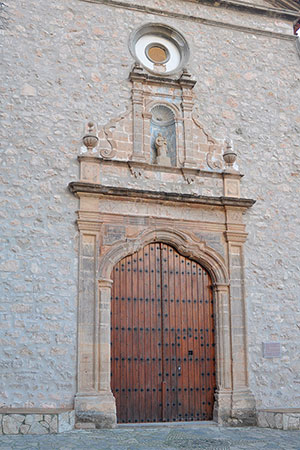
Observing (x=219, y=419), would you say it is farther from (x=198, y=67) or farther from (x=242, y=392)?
(x=198, y=67)

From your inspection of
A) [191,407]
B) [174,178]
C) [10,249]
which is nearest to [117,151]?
[174,178]

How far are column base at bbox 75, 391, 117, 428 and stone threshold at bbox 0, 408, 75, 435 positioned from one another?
306 millimetres

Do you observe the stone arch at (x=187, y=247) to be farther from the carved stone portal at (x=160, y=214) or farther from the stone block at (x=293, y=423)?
the stone block at (x=293, y=423)

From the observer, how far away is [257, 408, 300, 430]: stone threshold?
26.2ft

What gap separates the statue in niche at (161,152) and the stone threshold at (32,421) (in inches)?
164

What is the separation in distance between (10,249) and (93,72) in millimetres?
3314

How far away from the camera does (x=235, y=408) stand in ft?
27.2

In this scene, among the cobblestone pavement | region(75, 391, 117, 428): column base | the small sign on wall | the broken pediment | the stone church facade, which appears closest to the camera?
the cobblestone pavement

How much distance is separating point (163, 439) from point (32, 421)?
1.70 meters

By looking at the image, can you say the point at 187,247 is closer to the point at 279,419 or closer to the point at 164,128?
the point at 164,128

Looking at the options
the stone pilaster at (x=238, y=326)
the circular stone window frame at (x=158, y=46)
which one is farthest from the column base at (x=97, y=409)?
the circular stone window frame at (x=158, y=46)

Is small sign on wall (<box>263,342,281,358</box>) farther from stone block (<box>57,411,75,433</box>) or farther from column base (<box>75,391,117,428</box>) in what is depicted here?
stone block (<box>57,411,75,433</box>)

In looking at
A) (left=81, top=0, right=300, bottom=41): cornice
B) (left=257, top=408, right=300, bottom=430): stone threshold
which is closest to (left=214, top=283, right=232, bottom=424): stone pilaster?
(left=257, top=408, right=300, bottom=430): stone threshold

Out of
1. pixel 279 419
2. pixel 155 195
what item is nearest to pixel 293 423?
pixel 279 419
